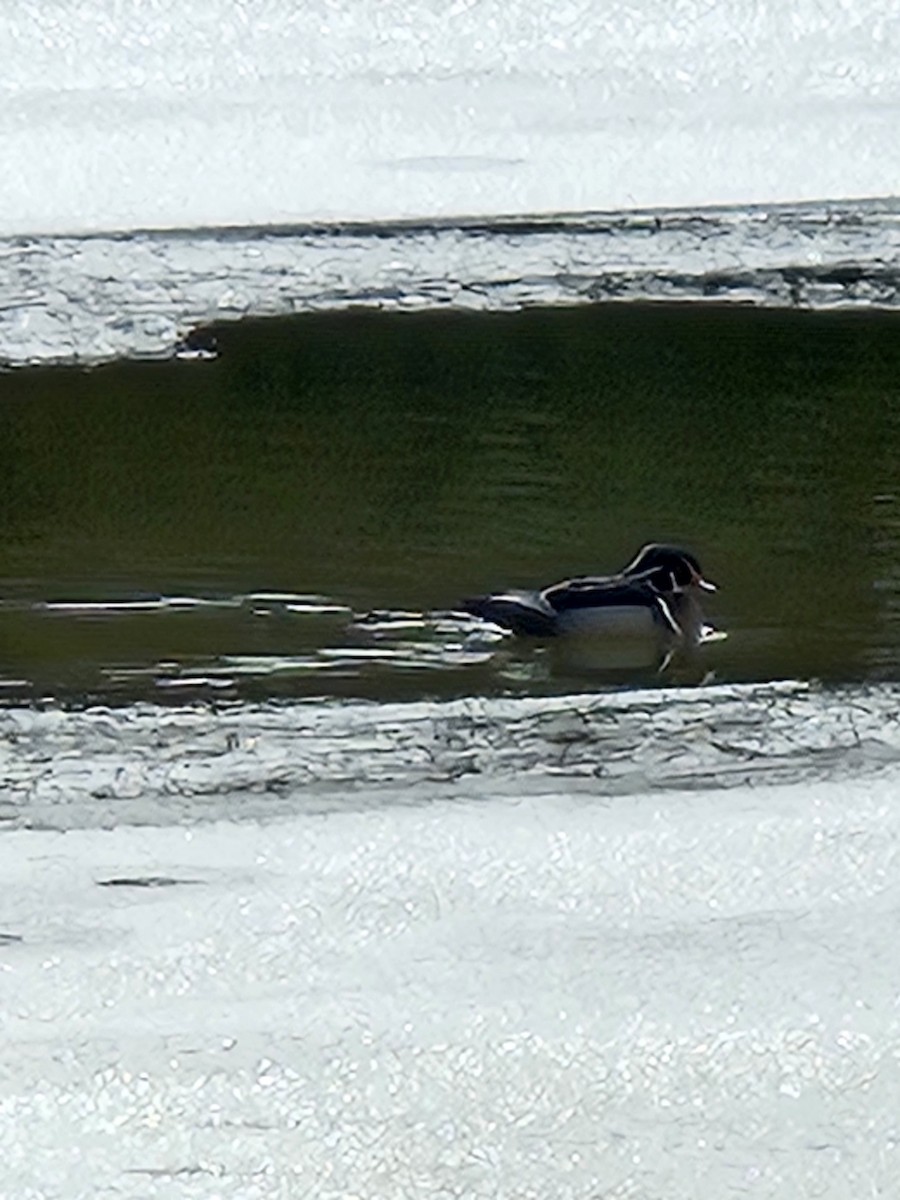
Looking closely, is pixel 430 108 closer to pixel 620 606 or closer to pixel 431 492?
pixel 431 492

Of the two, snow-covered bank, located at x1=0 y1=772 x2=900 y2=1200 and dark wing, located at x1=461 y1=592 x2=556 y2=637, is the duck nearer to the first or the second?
dark wing, located at x1=461 y1=592 x2=556 y2=637

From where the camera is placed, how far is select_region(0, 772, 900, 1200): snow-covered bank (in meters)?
0.91

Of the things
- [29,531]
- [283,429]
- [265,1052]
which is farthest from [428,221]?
[265,1052]

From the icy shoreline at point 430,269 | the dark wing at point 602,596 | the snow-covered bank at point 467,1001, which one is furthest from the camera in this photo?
the icy shoreline at point 430,269

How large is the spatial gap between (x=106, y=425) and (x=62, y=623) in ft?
0.51

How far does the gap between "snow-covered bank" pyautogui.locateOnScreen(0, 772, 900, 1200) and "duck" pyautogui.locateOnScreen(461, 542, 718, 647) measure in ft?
0.34

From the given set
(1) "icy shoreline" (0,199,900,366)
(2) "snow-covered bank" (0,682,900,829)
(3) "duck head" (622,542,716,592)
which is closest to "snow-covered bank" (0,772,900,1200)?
(2) "snow-covered bank" (0,682,900,829)

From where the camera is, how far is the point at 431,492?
1.19 metres

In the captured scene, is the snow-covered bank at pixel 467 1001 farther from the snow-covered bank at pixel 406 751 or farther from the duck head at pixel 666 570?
the duck head at pixel 666 570

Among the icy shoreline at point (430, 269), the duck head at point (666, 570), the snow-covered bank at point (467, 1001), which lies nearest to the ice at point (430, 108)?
the icy shoreline at point (430, 269)

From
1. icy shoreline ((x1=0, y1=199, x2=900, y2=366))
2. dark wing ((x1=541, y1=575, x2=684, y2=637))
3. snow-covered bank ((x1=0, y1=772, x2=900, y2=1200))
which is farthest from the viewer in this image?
icy shoreline ((x1=0, y1=199, x2=900, y2=366))

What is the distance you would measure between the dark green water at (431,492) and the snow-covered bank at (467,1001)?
99 millimetres

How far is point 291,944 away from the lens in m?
0.97

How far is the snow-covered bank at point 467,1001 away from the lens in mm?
913
